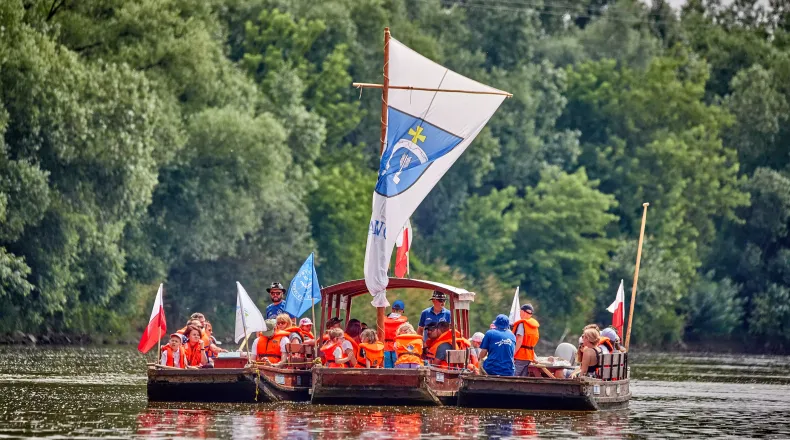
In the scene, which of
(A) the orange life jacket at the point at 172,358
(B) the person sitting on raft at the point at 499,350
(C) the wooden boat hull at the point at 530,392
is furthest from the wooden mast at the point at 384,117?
(A) the orange life jacket at the point at 172,358

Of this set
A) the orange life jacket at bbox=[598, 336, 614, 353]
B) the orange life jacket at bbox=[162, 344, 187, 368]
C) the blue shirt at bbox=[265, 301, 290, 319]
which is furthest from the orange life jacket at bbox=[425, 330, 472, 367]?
the orange life jacket at bbox=[162, 344, 187, 368]

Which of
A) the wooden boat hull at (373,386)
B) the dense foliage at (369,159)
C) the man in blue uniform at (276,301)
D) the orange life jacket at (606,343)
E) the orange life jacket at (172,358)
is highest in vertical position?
the dense foliage at (369,159)

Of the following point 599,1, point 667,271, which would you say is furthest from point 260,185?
point 599,1

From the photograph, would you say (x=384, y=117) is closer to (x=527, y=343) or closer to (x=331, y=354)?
(x=331, y=354)

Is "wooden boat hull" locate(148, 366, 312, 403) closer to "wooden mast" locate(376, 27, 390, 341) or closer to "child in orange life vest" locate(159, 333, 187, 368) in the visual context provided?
"child in orange life vest" locate(159, 333, 187, 368)

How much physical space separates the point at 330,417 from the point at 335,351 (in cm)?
257

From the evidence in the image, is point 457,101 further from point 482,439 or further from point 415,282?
point 482,439

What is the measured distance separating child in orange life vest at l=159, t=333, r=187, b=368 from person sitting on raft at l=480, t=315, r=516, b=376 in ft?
18.3

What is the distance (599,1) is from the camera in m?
111

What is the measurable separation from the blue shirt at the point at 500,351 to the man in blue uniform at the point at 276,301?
5514 millimetres

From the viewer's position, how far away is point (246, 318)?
3362 centimetres

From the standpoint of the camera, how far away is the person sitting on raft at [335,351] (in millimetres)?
30898

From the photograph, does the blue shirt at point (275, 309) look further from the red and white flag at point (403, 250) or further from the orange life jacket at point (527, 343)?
the orange life jacket at point (527, 343)

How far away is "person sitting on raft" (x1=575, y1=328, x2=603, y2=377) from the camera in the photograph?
30.8 metres
